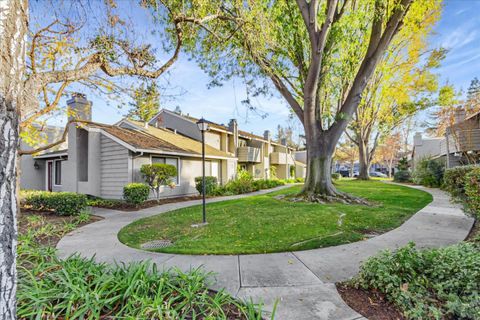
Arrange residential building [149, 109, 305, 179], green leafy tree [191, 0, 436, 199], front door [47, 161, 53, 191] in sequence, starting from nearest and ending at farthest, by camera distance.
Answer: green leafy tree [191, 0, 436, 199]
front door [47, 161, 53, 191]
residential building [149, 109, 305, 179]

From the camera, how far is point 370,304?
8.32 ft

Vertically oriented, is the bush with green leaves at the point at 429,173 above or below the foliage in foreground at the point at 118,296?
above

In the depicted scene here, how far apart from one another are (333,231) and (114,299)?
446 cm

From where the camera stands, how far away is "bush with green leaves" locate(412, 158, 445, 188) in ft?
51.9

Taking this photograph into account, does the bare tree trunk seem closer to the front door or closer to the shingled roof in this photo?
the shingled roof

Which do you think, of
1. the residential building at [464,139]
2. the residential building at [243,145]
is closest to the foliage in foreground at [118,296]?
the residential building at [243,145]

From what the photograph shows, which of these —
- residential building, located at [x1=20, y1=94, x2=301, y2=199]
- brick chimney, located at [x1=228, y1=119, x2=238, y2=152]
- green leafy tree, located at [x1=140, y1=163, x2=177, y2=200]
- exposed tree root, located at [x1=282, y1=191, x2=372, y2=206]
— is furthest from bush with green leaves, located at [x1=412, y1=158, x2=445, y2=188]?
green leafy tree, located at [x1=140, y1=163, x2=177, y2=200]

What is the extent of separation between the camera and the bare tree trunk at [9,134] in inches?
54.1

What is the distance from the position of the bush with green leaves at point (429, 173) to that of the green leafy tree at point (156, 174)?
16.6 m

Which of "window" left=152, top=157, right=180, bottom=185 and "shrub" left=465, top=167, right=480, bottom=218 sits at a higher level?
"window" left=152, top=157, right=180, bottom=185

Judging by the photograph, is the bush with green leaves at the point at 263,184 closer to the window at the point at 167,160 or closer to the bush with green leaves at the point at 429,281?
the window at the point at 167,160

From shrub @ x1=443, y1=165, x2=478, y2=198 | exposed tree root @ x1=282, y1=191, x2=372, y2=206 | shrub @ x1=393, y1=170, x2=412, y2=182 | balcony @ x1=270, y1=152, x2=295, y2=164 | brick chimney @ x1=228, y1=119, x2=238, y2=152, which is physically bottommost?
exposed tree root @ x1=282, y1=191, x2=372, y2=206

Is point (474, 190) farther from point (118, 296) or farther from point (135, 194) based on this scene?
point (135, 194)

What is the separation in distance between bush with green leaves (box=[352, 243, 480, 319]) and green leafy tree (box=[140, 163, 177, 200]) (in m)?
9.54
